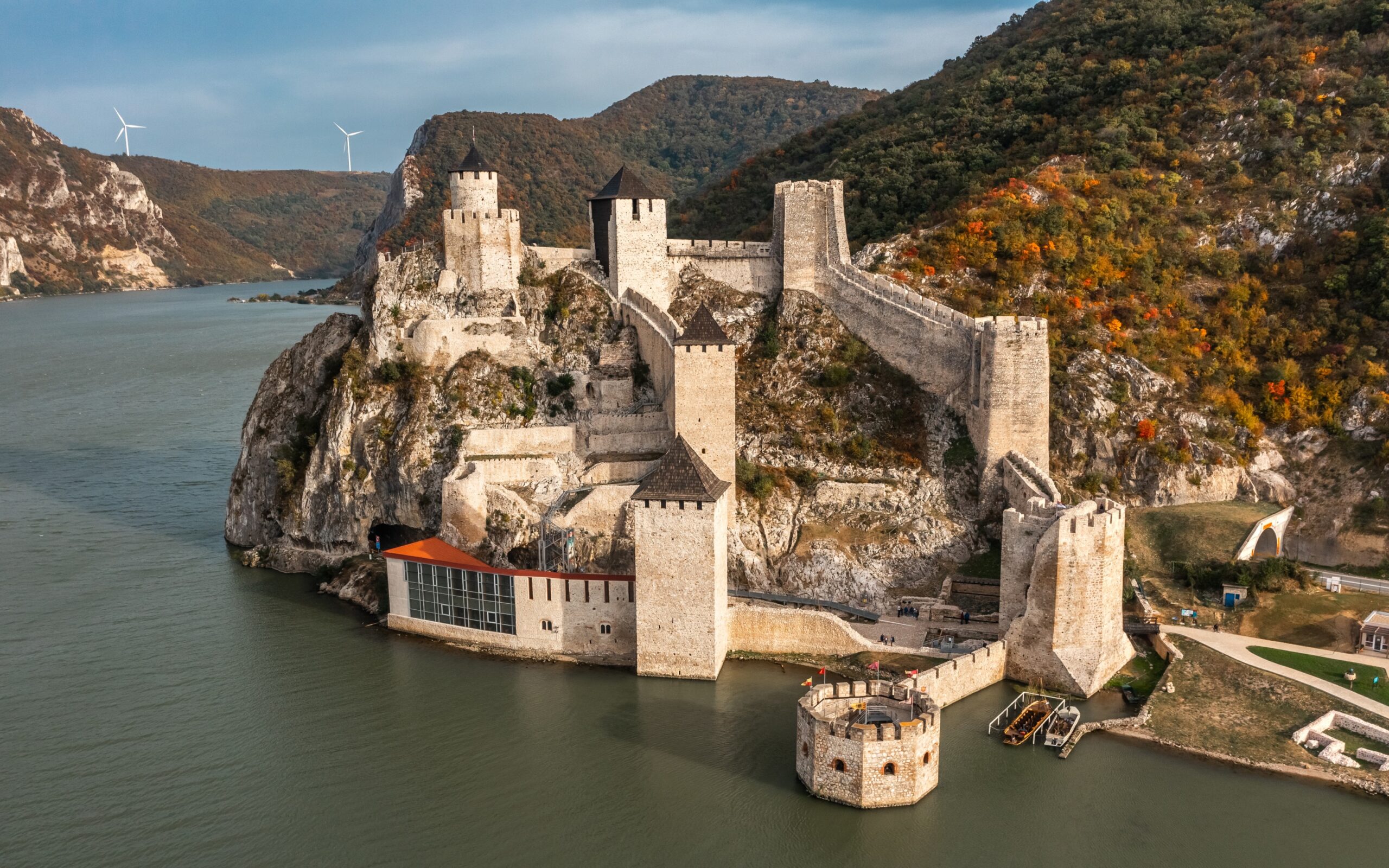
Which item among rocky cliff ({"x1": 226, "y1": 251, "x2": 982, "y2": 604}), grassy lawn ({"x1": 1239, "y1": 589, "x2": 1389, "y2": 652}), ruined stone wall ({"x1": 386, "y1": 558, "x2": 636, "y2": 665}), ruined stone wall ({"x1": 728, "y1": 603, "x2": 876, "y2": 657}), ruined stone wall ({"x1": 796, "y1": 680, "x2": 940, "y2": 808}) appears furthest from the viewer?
rocky cliff ({"x1": 226, "y1": 251, "x2": 982, "y2": 604})

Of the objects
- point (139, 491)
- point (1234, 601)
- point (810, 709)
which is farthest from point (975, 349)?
point (139, 491)

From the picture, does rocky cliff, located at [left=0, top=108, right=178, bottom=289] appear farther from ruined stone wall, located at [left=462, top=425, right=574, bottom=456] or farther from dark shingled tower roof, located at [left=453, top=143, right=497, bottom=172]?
ruined stone wall, located at [left=462, top=425, right=574, bottom=456]

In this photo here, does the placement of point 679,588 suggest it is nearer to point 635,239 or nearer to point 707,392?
point 707,392

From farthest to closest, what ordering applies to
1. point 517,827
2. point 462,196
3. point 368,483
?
point 462,196 < point 368,483 < point 517,827

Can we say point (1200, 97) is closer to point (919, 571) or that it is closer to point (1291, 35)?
point (1291, 35)

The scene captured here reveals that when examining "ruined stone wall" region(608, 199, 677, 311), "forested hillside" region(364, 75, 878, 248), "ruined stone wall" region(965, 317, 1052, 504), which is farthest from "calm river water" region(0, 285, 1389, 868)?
"forested hillside" region(364, 75, 878, 248)

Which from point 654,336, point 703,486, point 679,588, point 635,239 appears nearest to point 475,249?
point 635,239
